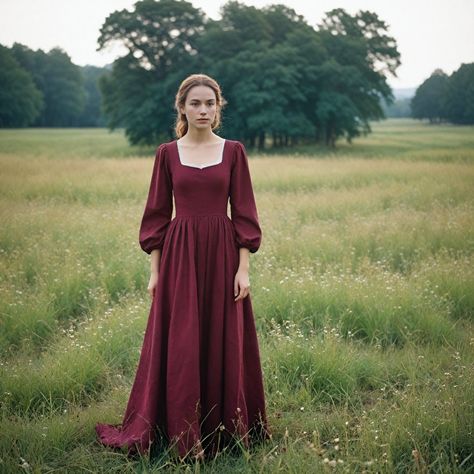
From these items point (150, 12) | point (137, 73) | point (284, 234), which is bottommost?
point (284, 234)

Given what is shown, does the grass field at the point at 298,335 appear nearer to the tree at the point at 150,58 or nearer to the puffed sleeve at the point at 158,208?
the puffed sleeve at the point at 158,208

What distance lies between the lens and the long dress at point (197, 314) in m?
2.79

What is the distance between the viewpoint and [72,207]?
34.1 ft

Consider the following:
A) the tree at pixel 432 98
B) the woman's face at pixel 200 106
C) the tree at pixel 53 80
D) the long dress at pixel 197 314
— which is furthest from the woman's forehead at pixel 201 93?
the tree at pixel 53 80

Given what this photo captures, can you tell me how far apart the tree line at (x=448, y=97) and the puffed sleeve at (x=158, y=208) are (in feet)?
35.3

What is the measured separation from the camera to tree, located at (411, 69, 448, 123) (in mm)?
13336

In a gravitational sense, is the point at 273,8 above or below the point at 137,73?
above

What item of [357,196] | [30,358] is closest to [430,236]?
[357,196]

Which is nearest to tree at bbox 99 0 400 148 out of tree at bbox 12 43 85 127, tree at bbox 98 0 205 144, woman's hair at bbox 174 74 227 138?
tree at bbox 98 0 205 144

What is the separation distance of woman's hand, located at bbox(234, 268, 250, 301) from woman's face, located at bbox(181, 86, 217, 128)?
0.92 m

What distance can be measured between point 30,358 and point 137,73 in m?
33.9

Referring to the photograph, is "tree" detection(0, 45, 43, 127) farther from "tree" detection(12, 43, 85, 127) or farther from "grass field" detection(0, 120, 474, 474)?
"grass field" detection(0, 120, 474, 474)

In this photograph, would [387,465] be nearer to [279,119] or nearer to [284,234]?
[284,234]

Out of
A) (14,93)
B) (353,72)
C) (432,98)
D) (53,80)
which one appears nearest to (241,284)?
(432,98)
